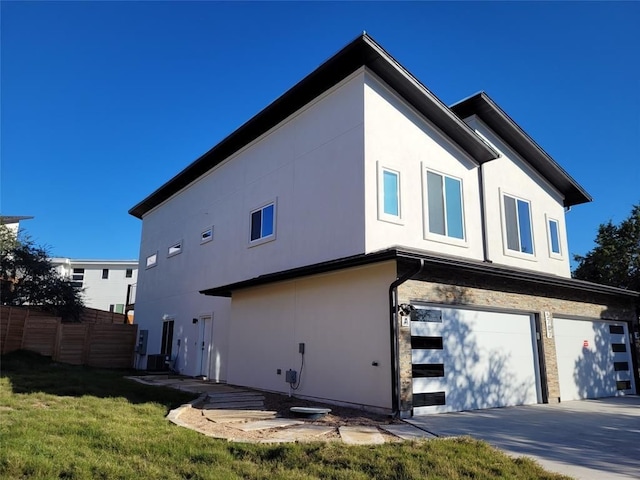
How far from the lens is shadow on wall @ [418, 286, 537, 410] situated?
32.9ft

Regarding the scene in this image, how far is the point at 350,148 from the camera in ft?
36.8

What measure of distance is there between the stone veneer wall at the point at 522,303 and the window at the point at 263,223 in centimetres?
553

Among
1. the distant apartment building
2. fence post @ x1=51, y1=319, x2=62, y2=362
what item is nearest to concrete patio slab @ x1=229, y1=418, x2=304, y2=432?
fence post @ x1=51, y1=319, x2=62, y2=362

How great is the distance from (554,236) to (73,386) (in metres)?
15.8

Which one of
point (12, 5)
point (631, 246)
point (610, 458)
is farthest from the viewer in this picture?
point (631, 246)

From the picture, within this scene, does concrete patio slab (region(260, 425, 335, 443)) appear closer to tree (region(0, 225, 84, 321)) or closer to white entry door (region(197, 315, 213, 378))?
white entry door (region(197, 315, 213, 378))

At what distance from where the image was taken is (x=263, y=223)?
14375 mm

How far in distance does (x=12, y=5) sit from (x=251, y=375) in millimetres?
11375

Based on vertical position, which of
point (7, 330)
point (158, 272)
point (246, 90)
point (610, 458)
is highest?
point (246, 90)

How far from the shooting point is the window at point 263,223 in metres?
13.9

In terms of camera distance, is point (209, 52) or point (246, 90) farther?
point (246, 90)

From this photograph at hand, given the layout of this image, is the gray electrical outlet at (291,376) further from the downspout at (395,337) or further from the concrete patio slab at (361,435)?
the concrete patio slab at (361,435)

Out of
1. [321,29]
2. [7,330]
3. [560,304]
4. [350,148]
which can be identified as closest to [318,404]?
[350,148]

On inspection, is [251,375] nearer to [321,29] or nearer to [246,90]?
[246,90]
